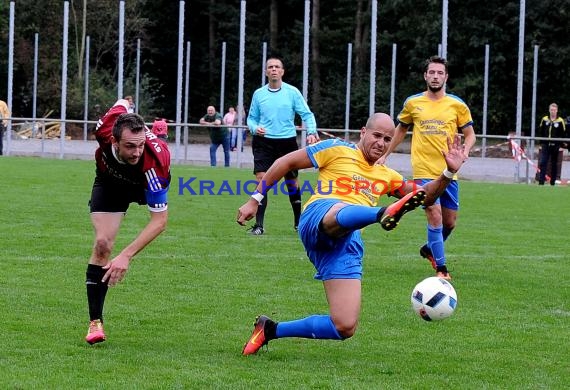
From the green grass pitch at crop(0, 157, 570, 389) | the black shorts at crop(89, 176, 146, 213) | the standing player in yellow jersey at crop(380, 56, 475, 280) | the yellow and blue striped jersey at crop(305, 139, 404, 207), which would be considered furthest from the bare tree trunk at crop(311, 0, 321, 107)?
the yellow and blue striped jersey at crop(305, 139, 404, 207)

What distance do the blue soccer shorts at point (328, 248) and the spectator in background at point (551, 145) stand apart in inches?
794

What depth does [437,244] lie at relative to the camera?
10.9 m

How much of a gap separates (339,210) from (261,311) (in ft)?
7.21

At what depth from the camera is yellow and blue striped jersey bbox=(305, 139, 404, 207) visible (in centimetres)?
750

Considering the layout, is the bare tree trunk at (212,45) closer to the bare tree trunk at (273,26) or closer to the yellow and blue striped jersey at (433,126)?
the bare tree trunk at (273,26)

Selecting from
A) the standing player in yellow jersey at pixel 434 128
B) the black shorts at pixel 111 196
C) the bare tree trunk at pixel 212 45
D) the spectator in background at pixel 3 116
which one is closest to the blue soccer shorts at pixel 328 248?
the black shorts at pixel 111 196

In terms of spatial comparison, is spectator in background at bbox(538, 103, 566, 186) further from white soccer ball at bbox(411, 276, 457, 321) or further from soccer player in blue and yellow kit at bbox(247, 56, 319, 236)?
white soccer ball at bbox(411, 276, 457, 321)

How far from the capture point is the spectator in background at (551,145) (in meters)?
26.9

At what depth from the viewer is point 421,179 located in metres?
11.2

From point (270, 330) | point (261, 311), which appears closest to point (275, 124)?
point (261, 311)

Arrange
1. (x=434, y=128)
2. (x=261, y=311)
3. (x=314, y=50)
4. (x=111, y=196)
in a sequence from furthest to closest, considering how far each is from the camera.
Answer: (x=314, y=50)
(x=434, y=128)
(x=261, y=311)
(x=111, y=196)

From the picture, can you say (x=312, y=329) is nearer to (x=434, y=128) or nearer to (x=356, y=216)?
(x=356, y=216)

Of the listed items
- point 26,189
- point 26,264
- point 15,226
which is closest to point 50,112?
point 26,189

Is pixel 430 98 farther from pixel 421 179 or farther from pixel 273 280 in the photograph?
pixel 273 280
